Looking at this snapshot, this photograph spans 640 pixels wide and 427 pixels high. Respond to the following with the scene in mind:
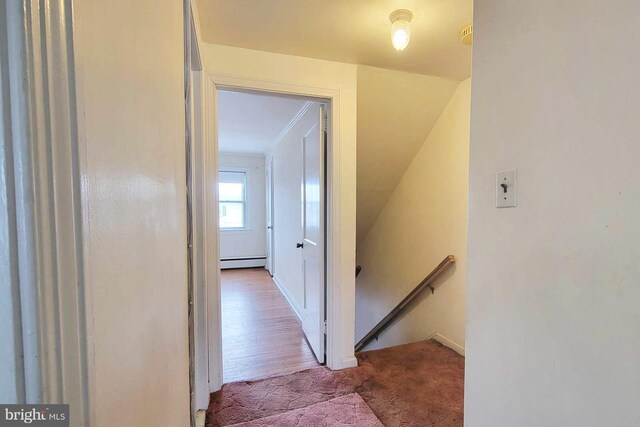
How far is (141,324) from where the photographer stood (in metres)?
0.59

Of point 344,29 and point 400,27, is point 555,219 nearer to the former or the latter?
point 400,27

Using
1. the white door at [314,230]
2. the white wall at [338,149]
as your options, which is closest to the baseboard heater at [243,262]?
the white door at [314,230]

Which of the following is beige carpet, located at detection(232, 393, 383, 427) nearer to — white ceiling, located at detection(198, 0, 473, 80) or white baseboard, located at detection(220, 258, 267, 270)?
white ceiling, located at detection(198, 0, 473, 80)

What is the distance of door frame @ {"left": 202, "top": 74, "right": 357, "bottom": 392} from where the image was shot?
1861 mm

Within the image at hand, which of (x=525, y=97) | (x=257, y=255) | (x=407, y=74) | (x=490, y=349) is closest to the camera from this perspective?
(x=525, y=97)

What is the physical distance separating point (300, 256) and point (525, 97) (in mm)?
2538

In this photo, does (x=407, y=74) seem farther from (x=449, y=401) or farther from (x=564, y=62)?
(x=449, y=401)

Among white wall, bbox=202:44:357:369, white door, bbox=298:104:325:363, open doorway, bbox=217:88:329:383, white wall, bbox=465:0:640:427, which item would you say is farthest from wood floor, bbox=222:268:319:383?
white wall, bbox=465:0:640:427

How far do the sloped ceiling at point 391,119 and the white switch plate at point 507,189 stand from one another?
4.99 feet

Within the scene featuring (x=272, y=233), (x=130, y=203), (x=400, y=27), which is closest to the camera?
(x=130, y=203)

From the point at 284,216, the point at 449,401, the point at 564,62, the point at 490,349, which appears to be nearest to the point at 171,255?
the point at 490,349

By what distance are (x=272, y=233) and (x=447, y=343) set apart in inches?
126

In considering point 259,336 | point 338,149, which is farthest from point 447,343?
point 338,149

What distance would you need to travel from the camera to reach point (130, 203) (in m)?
0.53
